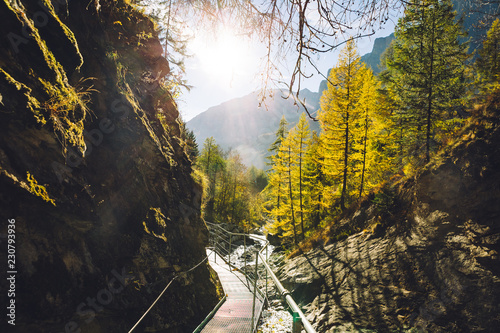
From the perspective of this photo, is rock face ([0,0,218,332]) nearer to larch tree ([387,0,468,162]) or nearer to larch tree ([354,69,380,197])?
larch tree ([354,69,380,197])

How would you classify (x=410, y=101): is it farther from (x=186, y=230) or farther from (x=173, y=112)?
(x=186, y=230)

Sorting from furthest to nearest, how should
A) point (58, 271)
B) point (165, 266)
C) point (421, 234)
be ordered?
1. point (421, 234)
2. point (165, 266)
3. point (58, 271)

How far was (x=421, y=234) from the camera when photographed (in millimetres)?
7051

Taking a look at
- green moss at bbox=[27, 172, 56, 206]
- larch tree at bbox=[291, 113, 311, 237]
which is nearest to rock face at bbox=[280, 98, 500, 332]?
green moss at bbox=[27, 172, 56, 206]

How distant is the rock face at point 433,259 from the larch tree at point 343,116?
560 cm

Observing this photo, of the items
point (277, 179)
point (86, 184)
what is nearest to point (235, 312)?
point (86, 184)

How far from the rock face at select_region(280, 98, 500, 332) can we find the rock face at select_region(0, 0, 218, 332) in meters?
4.81

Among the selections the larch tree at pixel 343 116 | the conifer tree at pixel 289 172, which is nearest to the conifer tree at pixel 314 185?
the conifer tree at pixel 289 172

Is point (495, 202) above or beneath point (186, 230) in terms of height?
beneath

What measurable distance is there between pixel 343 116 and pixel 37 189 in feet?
48.6

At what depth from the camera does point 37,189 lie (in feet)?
9.01

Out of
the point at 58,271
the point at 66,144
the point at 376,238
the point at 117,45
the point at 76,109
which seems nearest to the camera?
the point at 58,271

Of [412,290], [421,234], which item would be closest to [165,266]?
[412,290]

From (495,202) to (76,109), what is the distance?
10.3 meters
